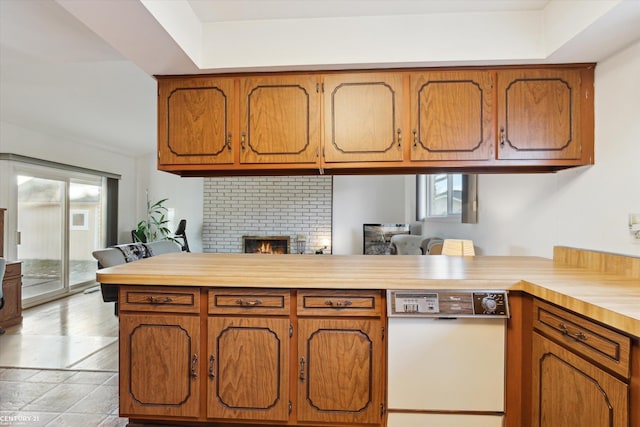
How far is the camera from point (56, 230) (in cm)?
482

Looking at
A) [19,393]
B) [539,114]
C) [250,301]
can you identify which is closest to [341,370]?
[250,301]

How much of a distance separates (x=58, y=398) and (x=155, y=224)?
4401 millimetres

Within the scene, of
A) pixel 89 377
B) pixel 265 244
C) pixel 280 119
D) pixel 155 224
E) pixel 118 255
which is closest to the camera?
pixel 280 119

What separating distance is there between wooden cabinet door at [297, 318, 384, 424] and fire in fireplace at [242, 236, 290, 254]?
465 centimetres

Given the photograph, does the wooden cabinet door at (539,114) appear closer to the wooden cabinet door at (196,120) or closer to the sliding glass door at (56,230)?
the wooden cabinet door at (196,120)

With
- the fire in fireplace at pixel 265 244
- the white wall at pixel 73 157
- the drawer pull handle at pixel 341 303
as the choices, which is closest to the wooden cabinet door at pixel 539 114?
the drawer pull handle at pixel 341 303

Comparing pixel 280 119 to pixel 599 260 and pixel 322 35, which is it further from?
pixel 599 260

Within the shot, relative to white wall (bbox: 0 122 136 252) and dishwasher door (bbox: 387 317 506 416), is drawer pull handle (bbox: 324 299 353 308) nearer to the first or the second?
dishwasher door (bbox: 387 317 506 416)

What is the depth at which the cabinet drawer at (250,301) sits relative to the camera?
1595mm

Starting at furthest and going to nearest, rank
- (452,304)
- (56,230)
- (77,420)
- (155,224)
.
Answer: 1. (155,224)
2. (56,230)
3. (77,420)
4. (452,304)

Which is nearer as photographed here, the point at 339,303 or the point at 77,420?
the point at 339,303

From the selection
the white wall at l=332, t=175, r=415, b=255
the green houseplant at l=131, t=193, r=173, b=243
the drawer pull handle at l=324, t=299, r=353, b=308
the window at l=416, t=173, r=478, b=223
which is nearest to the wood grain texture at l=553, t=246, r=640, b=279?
the window at l=416, t=173, r=478, b=223

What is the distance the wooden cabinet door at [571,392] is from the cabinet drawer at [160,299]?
1.53 meters

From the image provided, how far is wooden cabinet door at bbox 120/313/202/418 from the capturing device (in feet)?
5.36
